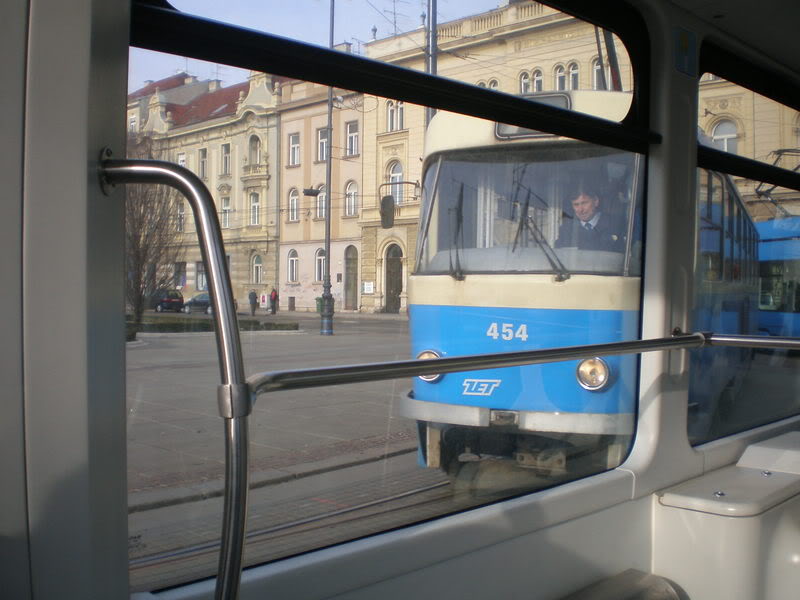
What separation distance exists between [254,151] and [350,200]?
267 mm

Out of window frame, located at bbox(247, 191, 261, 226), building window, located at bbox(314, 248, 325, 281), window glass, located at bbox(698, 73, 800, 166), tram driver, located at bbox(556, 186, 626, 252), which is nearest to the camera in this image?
window frame, located at bbox(247, 191, 261, 226)

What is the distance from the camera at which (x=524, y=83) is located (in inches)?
92.6

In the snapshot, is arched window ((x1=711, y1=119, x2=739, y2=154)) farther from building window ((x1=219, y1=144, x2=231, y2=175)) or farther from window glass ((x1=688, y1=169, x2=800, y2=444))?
building window ((x1=219, y1=144, x2=231, y2=175))

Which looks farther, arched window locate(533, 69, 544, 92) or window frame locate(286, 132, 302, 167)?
arched window locate(533, 69, 544, 92)

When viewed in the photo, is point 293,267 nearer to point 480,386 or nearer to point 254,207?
point 254,207

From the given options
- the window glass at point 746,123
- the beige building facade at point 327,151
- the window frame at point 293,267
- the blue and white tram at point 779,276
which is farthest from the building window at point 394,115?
the blue and white tram at point 779,276

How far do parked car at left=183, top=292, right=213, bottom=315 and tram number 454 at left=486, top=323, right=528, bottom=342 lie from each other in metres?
1.26

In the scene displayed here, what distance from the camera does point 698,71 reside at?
2893 mm

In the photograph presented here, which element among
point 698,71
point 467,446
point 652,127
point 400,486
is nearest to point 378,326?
point 400,486

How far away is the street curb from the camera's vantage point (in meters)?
1.55

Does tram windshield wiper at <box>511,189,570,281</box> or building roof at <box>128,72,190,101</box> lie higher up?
building roof at <box>128,72,190,101</box>

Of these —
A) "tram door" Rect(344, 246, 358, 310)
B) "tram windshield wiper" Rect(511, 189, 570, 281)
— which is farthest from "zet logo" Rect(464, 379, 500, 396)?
"tram door" Rect(344, 246, 358, 310)

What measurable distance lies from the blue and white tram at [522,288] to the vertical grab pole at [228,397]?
45.8 inches

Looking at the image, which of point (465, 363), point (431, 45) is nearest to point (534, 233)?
→ point (431, 45)
